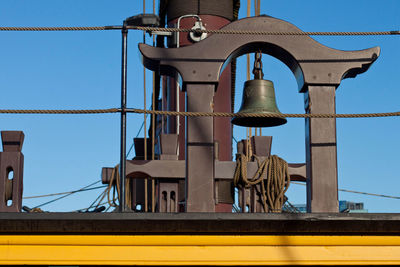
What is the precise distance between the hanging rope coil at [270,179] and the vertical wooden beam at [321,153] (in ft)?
0.85

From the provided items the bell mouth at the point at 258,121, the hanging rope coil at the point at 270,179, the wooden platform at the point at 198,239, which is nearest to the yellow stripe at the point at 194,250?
the wooden platform at the point at 198,239

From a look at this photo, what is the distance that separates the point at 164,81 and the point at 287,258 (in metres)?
5.65

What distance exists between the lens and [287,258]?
399cm

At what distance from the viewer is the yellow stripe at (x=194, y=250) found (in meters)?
3.93

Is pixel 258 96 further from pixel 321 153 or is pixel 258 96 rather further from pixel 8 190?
pixel 8 190

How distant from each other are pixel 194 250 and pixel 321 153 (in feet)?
4.20

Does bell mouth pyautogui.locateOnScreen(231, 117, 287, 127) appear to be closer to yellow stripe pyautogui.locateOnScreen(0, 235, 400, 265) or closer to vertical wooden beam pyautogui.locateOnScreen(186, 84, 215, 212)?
vertical wooden beam pyautogui.locateOnScreen(186, 84, 215, 212)

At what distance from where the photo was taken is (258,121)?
5664mm

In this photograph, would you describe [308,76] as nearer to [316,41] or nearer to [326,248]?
[316,41]

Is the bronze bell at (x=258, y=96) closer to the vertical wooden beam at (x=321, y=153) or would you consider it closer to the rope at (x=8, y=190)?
the vertical wooden beam at (x=321, y=153)

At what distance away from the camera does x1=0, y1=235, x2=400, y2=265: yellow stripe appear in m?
3.93

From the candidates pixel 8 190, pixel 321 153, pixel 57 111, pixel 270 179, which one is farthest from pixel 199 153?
pixel 8 190

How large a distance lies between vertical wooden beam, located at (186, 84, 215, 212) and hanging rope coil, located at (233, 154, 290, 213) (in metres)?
0.40

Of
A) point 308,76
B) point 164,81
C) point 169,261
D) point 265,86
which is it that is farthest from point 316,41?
point 164,81
